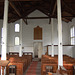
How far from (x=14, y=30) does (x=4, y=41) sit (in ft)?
29.8

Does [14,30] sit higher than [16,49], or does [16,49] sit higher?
[14,30]

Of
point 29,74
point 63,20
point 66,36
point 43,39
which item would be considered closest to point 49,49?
point 43,39

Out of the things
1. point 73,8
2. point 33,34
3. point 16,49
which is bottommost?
point 16,49

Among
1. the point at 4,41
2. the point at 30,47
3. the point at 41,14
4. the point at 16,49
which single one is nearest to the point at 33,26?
the point at 41,14

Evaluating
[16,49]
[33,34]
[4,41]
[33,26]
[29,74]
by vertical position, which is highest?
[33,26]

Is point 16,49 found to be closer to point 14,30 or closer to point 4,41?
point 14,30

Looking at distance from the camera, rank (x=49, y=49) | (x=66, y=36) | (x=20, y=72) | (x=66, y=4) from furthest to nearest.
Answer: (x=66, y=36) → (x=49, y=49) → (x=66, y=4) → (x=20, y=72)

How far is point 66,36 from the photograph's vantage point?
15.3m

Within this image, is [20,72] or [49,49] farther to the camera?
[49,49]

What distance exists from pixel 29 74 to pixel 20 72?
26.7 inches

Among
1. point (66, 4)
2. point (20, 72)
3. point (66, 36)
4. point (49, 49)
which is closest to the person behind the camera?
point (20, 72)

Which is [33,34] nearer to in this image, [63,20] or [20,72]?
[63,20]

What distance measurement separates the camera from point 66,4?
406 inches

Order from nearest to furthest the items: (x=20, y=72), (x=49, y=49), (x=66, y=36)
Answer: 1. (x=20, y=72)
2. (x=49, y=49)
3. (x=66, y=36)
